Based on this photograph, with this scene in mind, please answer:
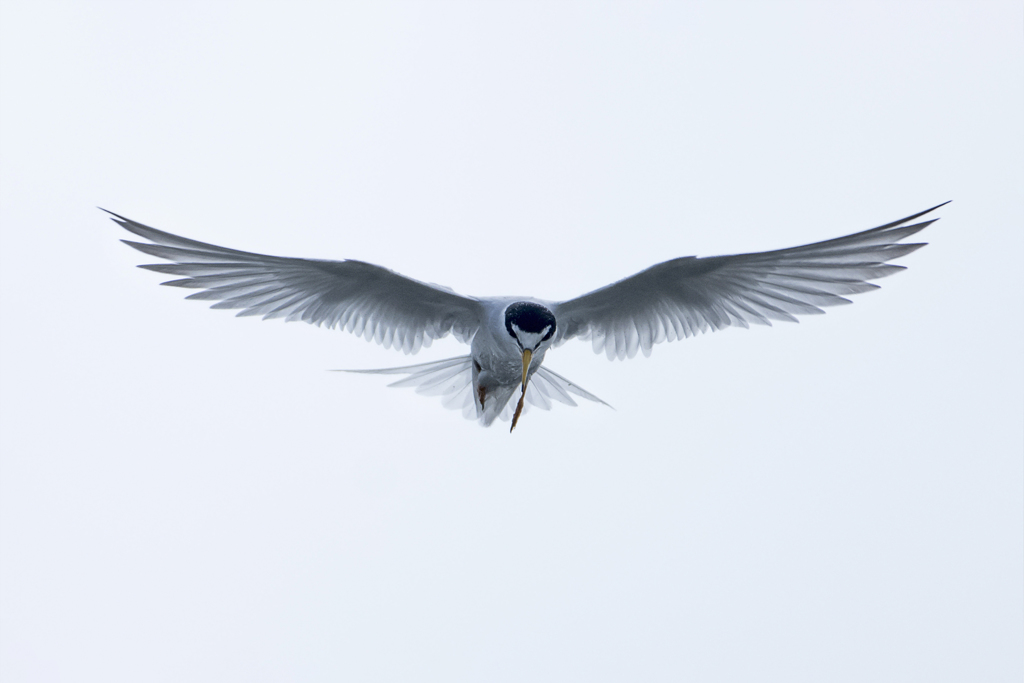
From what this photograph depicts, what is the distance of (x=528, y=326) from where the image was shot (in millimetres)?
4977

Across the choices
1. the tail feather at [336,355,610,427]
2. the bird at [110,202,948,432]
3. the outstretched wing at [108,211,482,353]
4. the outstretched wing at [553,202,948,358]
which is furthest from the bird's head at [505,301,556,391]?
the tail feather at [336,355,610,427]

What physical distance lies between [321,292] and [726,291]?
2.73 meters

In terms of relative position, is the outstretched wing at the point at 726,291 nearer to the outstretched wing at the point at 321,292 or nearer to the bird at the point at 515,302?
the bird at the point at 515,302

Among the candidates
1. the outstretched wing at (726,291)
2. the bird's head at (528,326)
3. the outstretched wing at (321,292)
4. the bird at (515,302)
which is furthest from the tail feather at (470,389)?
the bird's head at (528,326)

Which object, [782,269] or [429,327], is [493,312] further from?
[782,269]

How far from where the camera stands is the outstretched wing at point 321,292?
4.98 m

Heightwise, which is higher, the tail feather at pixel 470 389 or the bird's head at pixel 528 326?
the bird's head at pixel 528 326

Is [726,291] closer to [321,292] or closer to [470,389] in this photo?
[470,389]

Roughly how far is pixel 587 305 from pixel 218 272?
240 cm

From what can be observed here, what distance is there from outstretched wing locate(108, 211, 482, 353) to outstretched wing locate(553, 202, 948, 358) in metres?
0.91

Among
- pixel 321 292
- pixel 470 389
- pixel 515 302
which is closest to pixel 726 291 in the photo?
pixel 515 302

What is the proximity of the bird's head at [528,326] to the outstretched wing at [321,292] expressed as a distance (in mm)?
728

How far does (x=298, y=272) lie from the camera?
538 cm

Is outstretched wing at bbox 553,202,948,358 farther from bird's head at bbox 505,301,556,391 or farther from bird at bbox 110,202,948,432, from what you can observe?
bird's head at bbox 505,301,556,391
